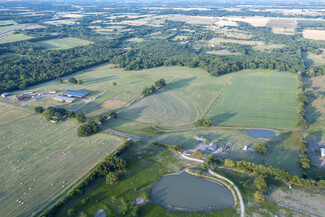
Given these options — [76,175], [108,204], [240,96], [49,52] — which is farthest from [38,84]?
[240,96]

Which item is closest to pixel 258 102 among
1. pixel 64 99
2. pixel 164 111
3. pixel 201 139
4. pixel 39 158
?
pixel 201 139

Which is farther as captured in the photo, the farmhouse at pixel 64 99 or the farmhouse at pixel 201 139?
the farmhouse at pixel 64 99

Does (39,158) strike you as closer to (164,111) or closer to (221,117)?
(164,111)

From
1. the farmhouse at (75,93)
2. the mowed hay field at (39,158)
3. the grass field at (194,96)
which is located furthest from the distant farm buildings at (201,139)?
the farmhouse at (75,93)

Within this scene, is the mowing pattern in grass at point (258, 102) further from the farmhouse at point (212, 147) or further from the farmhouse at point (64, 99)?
the farmhouse at point (64, 99)

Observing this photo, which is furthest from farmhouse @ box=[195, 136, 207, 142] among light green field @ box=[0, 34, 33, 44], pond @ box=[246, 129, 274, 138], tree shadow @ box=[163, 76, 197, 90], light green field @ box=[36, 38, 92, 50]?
light green field @ box=[0, 34, 33, 44]
